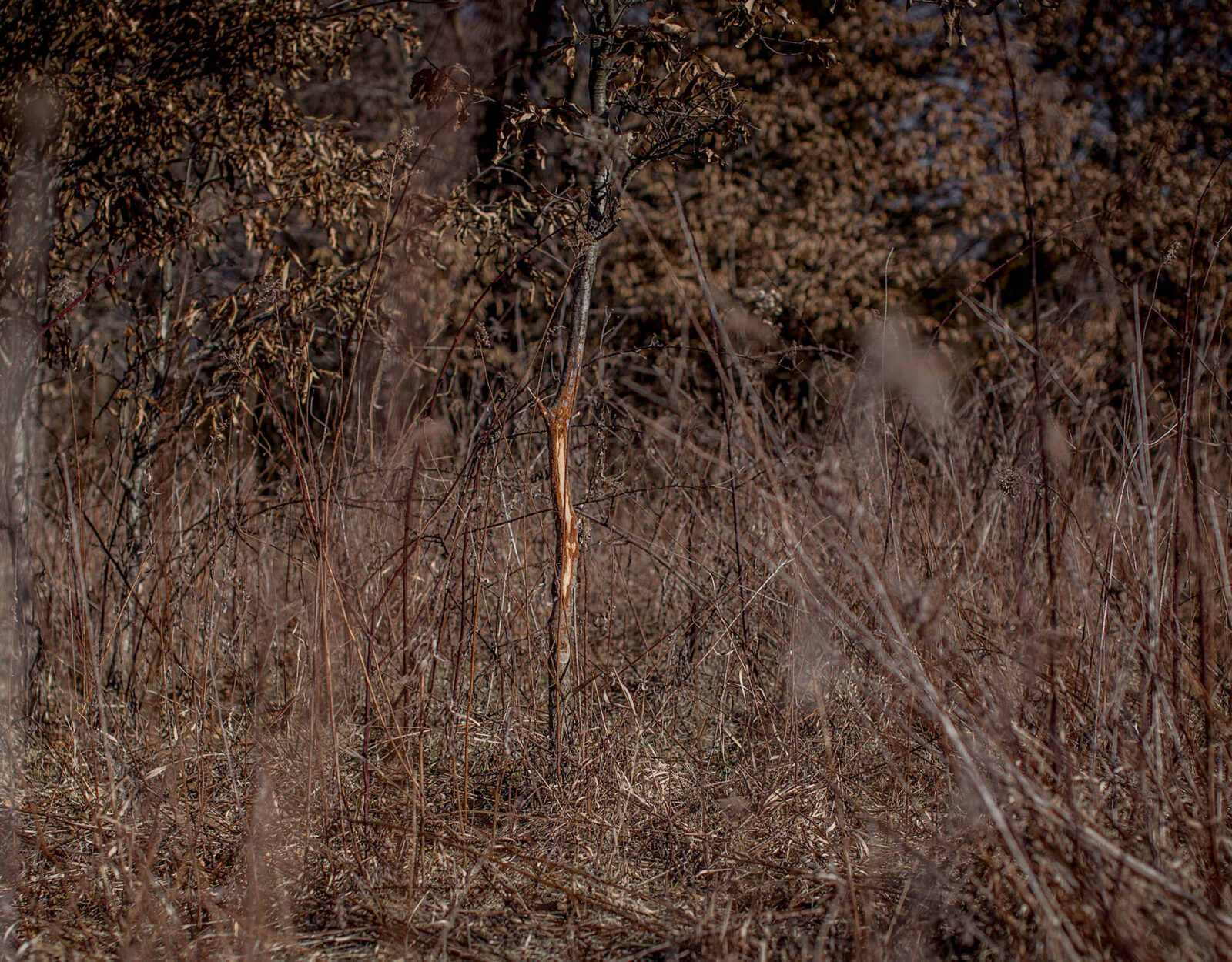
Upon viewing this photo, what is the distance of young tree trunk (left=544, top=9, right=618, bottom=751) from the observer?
166 cm

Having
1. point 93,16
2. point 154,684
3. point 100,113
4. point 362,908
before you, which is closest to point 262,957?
point 362,908

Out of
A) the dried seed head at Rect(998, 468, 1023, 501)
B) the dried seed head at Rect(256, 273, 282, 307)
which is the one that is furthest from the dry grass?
the dried seed head at Rect(256, 273, 282, 307)

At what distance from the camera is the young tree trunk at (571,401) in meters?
1.66

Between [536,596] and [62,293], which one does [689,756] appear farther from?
[62,293]

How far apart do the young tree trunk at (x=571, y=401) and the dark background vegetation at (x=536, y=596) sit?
5 centimetres

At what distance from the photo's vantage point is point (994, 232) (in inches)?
275

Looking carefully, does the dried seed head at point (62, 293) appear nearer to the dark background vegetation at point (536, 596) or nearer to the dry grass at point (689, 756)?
the dark background vegetation at point (536, 596)

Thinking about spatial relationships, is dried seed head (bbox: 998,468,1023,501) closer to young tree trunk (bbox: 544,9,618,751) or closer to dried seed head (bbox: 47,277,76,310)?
young tree trunk (bbox: 544,9,618,751)

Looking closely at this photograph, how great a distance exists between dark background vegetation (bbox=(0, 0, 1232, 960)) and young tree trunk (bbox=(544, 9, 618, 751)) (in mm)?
53

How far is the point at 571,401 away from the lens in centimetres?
168

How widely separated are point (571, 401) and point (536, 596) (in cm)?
86

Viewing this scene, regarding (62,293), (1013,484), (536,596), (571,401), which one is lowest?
(536,596)

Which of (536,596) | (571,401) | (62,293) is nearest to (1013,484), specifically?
(571,401)

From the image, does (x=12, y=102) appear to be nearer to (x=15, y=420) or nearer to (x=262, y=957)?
(x=15, y=420)
